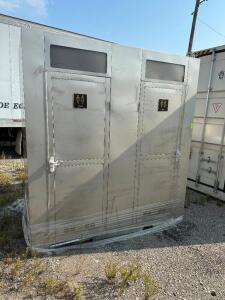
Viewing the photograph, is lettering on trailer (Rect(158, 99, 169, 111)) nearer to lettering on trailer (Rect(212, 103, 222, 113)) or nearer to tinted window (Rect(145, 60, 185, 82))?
tinted window (Rect(145, 60, 185, 82))

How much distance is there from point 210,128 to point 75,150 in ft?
12.1

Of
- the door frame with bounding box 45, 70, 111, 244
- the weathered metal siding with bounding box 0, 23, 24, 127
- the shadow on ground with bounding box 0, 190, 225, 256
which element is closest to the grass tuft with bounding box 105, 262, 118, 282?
the shadow on ground with bounding box 0, 190, 225, 256

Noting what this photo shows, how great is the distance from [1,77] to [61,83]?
5881 mm

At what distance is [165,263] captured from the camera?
3.40 m

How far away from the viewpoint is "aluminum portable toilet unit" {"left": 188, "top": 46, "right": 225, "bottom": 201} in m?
5.42

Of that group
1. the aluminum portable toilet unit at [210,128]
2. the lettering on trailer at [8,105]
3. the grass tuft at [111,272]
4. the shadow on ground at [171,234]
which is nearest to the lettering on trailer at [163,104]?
the shadow on ground at [171,234]

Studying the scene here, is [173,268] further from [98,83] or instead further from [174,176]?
[98,83]

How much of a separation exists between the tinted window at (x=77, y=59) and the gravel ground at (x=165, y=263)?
101 inches

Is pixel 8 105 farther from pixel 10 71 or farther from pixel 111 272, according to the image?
pixel 111 272

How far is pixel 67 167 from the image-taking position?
10.9 ft

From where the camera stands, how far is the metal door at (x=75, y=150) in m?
3.11

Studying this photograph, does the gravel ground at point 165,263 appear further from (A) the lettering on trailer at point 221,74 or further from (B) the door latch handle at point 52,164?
(A) the lettering on trailer at point 221,74

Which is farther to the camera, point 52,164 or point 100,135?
point 100,135

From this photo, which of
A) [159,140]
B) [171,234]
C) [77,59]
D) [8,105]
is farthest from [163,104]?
[8,105]
